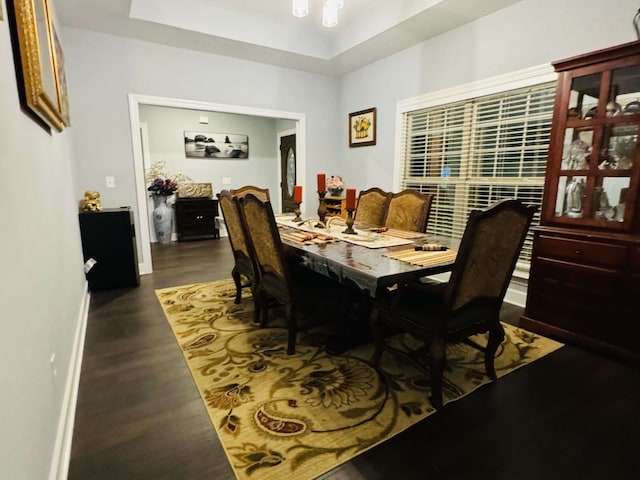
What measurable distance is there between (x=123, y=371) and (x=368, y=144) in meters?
3.85

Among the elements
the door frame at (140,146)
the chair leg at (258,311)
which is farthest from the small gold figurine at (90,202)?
the chair leg at (258,311)

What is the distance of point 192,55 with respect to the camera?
3.96 meters

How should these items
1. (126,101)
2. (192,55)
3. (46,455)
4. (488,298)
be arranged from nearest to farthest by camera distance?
(46,455)
(488,298)
(126,101)
(192,55)

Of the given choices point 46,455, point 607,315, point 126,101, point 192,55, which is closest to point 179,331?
point 46,455

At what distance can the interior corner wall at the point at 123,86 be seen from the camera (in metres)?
3.47

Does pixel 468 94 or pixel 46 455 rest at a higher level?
pixel 468 94

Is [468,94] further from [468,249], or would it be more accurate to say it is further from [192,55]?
[192,55]

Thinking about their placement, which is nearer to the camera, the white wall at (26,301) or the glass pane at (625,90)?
the white wall at (26,301)

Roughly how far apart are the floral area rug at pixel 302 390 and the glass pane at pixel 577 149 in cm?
125

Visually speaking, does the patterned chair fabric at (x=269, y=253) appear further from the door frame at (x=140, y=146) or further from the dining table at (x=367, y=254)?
the door frame at (x=140, y=146)

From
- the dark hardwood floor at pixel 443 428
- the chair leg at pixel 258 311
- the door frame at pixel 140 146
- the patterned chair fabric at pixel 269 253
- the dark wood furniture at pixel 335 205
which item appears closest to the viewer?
the dark hardwood floor at pixel 443 428

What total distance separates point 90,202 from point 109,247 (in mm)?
504

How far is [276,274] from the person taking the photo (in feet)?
7.30

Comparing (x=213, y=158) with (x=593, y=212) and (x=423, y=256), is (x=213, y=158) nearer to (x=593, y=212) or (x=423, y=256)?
(x=423, y=256)
